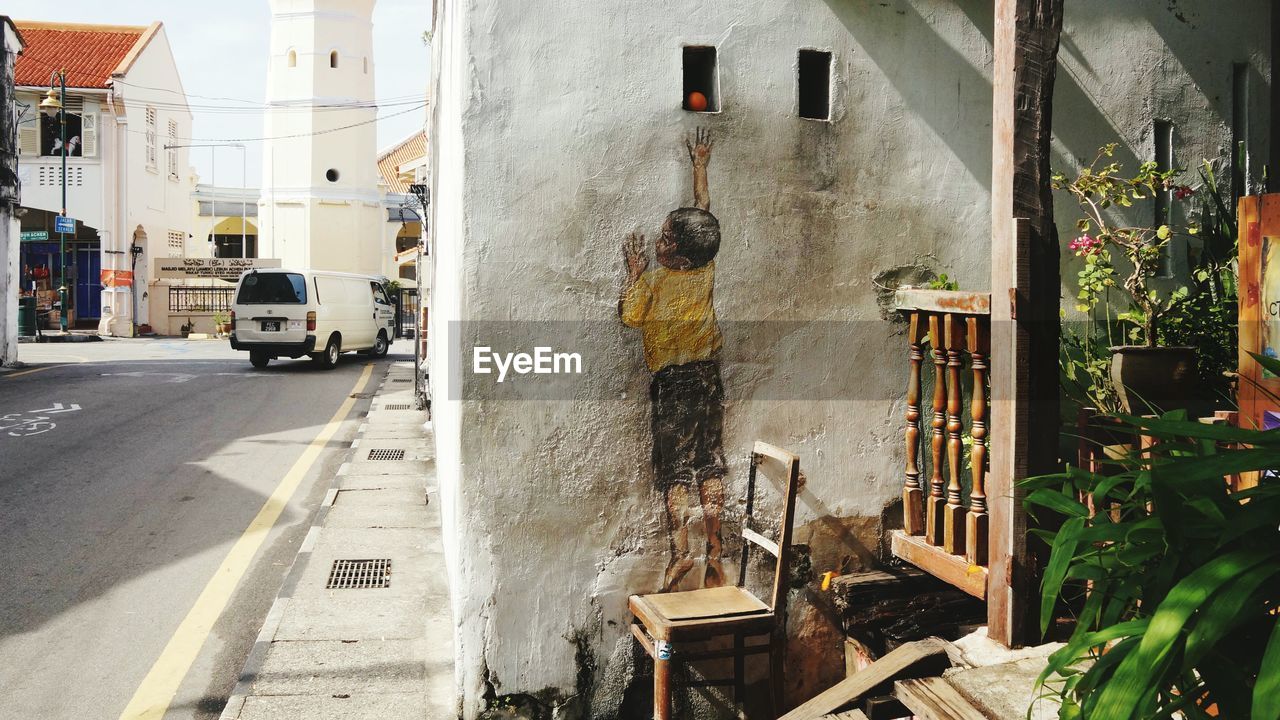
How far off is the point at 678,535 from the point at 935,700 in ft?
4.41

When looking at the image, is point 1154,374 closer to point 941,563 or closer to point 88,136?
point 941,563

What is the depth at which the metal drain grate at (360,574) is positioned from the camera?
536 centimetres

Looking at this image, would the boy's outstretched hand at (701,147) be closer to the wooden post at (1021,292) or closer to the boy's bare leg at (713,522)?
the wooden post at (1021,292)

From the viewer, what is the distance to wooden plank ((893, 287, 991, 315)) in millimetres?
3158

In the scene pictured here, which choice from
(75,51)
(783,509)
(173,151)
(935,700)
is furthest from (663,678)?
(173,151)

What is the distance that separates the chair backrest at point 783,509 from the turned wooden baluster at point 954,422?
56cm

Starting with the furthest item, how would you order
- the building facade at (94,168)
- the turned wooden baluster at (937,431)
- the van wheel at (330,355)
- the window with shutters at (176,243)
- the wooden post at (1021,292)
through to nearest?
the window with shutters at (176,243) → the building facade at (94,168) → the van wheel at (330,355) → the turned wooden baluster at (937,431) → the wooden post at (1021,292)

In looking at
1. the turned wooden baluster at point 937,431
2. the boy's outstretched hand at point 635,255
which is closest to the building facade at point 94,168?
the boy's outstretched hand at point 635,255

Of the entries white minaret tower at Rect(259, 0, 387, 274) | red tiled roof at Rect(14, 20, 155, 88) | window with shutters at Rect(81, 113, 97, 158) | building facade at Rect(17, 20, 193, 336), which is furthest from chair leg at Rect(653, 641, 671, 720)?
red tiled roof at Rect(14, 20, 155, 88)

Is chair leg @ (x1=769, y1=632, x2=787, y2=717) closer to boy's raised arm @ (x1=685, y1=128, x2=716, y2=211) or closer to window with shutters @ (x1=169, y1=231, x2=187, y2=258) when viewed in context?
boy's raised arm @ (x1=685, y1=128, x2=716, y2=211)

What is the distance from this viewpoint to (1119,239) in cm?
393

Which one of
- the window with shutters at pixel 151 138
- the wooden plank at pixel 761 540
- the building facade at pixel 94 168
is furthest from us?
the window with shutters at pixel 151 138
